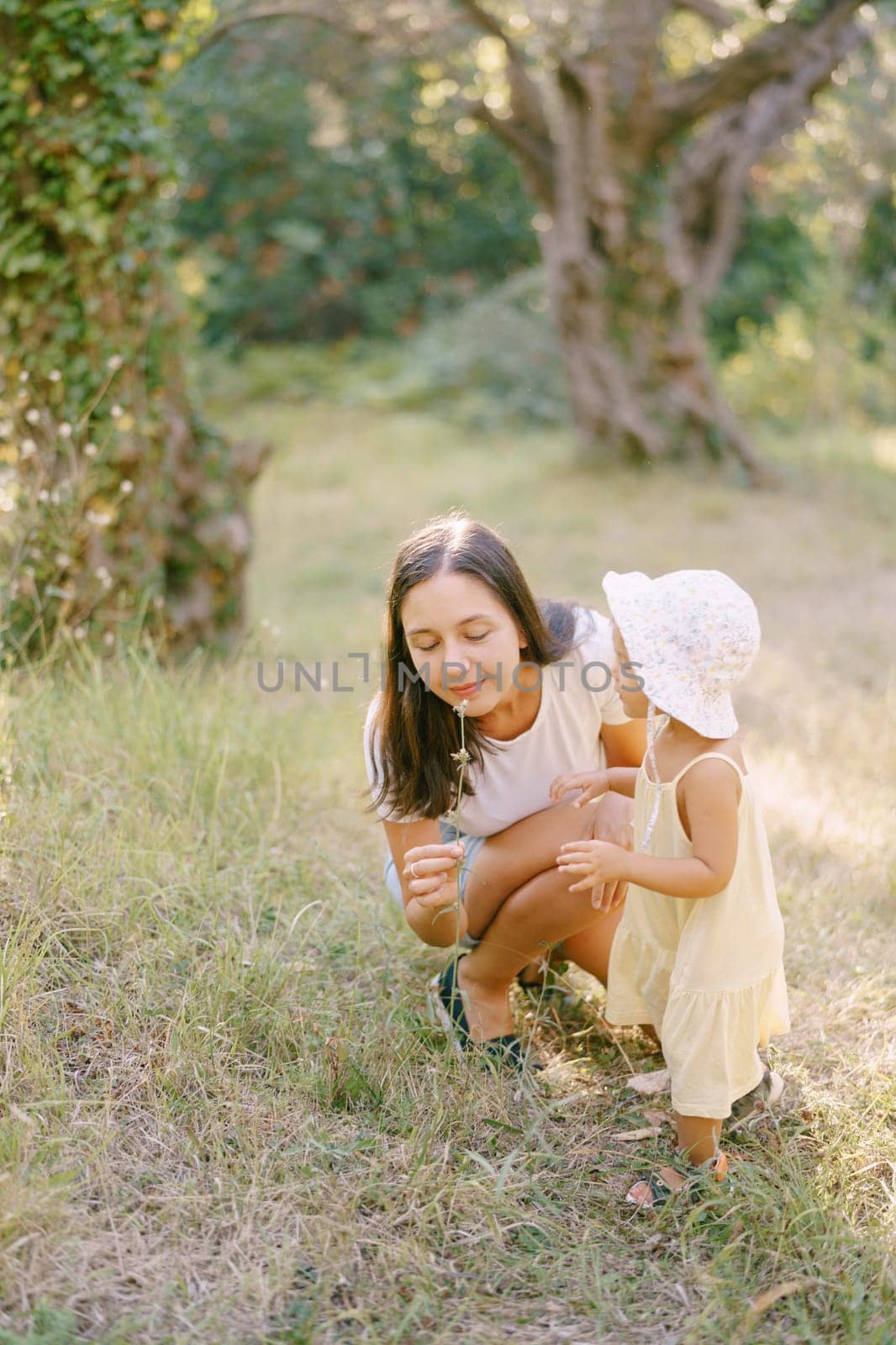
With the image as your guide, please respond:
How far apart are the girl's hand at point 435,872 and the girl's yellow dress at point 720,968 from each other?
1.15ft

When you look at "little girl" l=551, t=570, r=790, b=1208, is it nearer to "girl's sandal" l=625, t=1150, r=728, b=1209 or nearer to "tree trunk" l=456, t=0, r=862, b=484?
"girl's sandal" l=625, t=1150, r=728, b=1209

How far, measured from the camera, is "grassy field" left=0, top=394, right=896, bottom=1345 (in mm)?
1918

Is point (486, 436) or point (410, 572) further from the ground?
point (410, 572)

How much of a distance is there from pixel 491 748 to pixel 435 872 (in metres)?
0.42

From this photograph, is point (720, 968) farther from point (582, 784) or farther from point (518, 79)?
point (518, 79)

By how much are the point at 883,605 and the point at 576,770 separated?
362 cm

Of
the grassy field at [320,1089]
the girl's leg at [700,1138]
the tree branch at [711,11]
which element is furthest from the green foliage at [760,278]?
the girl's leg at [700,1138]

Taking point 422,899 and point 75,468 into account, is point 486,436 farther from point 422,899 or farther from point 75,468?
point 422,899

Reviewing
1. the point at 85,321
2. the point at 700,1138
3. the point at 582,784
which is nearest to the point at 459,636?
the point at 582,784

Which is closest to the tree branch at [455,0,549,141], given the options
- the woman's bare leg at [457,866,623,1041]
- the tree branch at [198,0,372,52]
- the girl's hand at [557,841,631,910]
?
the tree branch at [198,0,372,52]

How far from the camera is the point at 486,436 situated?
1097 cm

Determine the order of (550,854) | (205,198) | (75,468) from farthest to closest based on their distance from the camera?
1. (205,198)
2. (75,468)
3. (550,854)

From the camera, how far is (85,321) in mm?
4121

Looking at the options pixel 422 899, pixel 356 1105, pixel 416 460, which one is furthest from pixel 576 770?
pixel 416 460
